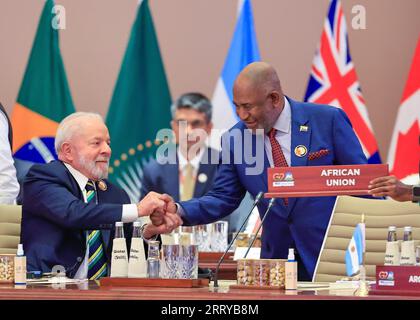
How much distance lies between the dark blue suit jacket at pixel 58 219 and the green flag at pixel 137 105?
11.1ft

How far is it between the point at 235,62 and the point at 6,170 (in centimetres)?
286

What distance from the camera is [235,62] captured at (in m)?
7.73

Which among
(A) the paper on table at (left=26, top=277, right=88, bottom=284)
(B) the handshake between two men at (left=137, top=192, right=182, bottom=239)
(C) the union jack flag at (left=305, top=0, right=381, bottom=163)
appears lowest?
(A) the paper on table at (left=26, top=277, right=88, bottom=284)

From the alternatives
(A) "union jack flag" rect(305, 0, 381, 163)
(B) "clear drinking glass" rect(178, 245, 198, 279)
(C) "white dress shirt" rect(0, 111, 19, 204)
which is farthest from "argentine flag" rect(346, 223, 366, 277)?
(A) "union jack flag" rect(305, 0, 381, 163)

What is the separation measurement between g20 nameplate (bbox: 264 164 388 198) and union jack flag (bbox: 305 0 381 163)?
3993 millimetres

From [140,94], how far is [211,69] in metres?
0.61

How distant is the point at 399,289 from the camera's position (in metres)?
3.20

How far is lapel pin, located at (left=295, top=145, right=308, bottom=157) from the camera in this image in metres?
4.50

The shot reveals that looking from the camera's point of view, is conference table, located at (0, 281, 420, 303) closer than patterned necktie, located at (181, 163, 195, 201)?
Yes

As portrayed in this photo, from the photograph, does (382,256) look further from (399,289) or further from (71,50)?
(71,50)

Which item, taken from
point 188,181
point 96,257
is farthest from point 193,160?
point 96,257

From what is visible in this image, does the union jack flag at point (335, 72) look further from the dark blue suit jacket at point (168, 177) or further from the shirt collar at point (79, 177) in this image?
the shirt collar at point (79, 177)

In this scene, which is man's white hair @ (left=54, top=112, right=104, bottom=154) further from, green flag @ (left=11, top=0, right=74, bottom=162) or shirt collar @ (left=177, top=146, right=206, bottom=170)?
green flag @ (left=11, top=0, right=74, bottom=162)
